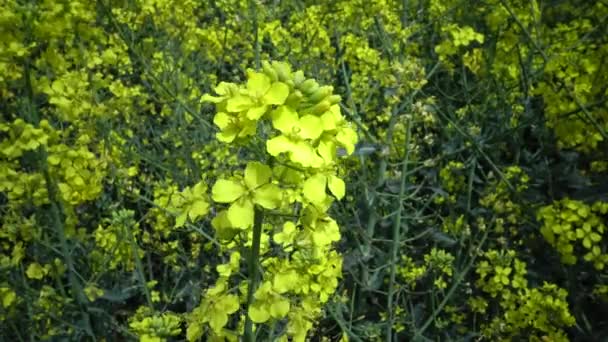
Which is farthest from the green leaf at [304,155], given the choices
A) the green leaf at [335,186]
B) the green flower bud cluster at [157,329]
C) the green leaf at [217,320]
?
the green flower bud cluster at [157,329]

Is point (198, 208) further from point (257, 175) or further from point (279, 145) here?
point (279, 145)

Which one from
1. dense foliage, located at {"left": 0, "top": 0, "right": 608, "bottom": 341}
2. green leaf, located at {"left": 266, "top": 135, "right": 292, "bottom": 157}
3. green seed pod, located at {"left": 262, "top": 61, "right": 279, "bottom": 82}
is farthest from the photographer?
dense foliage, located at {"left": 0, "top": 0, "right": 608, "bottom": 341}

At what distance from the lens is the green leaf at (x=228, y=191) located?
4.73 feet

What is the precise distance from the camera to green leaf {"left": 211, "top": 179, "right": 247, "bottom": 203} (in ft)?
4.73

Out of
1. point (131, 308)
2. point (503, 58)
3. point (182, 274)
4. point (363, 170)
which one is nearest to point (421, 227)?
point (363, 170)

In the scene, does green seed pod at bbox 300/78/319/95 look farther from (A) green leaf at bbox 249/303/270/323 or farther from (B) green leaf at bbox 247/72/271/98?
(A) green leaf at bbox 249/303/270/323

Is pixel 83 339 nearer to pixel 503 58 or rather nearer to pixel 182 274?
pixel 182 274

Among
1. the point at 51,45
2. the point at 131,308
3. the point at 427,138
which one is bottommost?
the point at 131,308

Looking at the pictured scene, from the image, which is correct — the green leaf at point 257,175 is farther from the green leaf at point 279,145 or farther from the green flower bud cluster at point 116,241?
the green flower bud cluster at point 116,241

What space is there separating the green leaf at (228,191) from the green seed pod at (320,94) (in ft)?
0.86

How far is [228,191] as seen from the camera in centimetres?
146

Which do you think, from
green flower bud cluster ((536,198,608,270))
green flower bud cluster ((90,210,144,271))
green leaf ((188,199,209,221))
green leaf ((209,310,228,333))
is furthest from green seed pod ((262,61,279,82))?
green flower bud cluster ((536,198,608,270))

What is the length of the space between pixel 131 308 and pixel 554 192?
9.30 feet

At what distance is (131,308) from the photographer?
4207 mm
